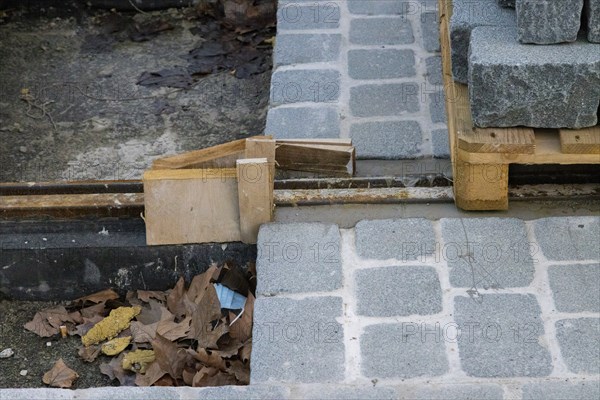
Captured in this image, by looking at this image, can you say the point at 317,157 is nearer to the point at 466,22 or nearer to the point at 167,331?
the point at 466,22

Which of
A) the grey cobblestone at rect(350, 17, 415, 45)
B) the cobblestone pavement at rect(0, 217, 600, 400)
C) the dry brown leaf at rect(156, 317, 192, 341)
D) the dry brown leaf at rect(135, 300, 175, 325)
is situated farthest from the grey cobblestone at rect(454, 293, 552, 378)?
the grey cobblestone at rect(350, 17, 415, 45)

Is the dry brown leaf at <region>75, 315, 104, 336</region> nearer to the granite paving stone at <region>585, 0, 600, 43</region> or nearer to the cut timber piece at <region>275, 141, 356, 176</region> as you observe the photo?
the cut timber piece at <region>275, 141, 356, 176</region>

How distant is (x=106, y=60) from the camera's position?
577cm

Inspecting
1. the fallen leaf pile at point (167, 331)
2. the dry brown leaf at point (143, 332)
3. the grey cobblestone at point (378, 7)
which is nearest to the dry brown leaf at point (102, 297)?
the fallen leaf pile at point (167, 331)

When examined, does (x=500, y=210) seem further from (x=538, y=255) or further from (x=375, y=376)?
(x=375, y=376)

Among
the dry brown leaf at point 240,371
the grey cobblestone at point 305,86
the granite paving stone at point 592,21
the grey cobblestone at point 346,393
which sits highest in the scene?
the granite paving stone at point 592,21

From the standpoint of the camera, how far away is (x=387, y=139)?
4.30m

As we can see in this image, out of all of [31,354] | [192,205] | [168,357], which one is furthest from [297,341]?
[31,354]

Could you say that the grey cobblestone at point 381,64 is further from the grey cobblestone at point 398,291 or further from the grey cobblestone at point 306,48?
the grey cobblestone at point 398,291

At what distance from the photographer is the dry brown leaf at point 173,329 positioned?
11.9ft

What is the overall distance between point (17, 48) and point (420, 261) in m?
3.38

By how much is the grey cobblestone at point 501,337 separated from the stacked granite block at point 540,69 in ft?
2.16

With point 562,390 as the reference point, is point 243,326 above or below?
below

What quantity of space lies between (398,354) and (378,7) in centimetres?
264
